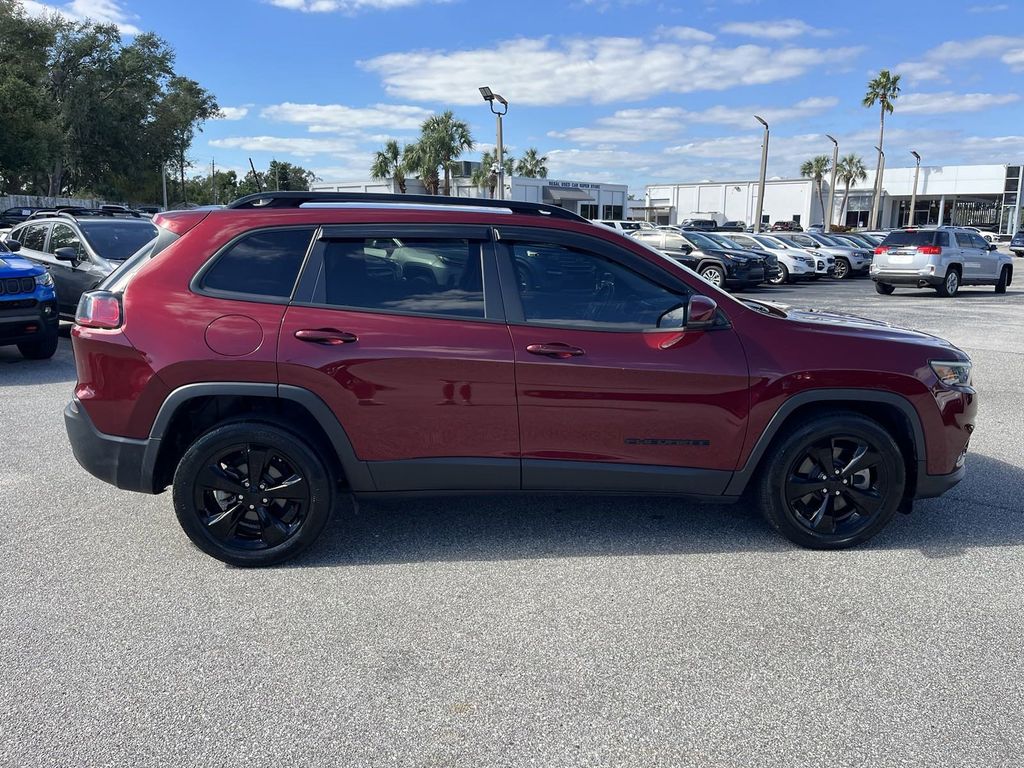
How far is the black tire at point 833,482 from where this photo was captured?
404 cm

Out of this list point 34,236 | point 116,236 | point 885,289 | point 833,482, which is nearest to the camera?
point 833,482

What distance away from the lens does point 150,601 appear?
11.8 ft

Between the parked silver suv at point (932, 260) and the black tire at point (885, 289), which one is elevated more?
the parked silver suv at point (932, 260)

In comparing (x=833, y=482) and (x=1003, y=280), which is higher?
(x=1003, y=280)

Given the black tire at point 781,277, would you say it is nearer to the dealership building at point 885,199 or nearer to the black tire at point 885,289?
the black tire at point 885,289

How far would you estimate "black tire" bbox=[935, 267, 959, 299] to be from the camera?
1953 centimetres

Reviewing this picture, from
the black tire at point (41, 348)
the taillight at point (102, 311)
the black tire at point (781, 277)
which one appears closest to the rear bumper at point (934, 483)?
the taillight at point (102, 311)

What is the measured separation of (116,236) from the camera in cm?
1055

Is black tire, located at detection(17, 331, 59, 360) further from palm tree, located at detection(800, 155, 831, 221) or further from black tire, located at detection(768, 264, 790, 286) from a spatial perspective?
palm tree, located at detection(800, 155, 831, 221)

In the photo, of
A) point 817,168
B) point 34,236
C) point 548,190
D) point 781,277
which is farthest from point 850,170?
point 34,236

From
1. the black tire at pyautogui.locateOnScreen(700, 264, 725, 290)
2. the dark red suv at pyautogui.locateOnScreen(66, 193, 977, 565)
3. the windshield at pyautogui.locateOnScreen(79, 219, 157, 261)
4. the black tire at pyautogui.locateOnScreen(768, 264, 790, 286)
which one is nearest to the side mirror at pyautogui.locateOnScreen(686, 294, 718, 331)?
the dark red suv at pyautogui.locateOnScreen(66, 193, 977, 565)

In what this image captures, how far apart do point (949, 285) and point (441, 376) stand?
19642mm

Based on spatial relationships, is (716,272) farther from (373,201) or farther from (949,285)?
(373,201)

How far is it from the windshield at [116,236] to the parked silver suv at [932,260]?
16812 millimetres
